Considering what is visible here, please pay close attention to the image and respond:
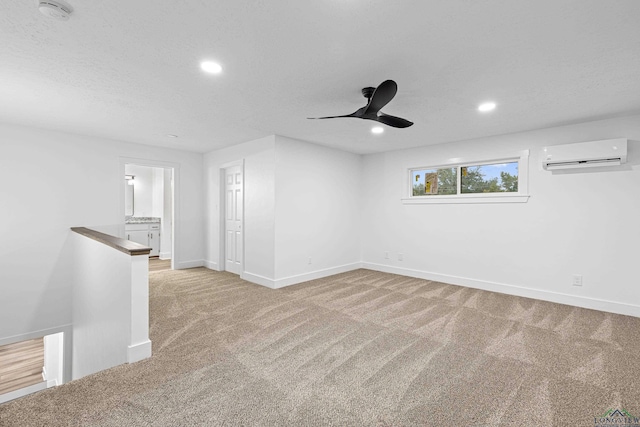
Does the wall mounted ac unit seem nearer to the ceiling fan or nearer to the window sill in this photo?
the window sill

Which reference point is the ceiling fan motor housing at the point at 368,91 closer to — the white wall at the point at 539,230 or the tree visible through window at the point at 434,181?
the white wall at the point at 539,230

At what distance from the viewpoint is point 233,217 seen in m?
5.56

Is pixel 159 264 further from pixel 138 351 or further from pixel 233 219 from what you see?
pixel 138 351

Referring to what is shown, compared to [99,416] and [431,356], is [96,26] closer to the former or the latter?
[99,416]

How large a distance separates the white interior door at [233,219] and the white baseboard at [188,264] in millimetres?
720

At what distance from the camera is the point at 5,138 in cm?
394

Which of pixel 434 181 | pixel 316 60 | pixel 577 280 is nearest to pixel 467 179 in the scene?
pixel 434 181

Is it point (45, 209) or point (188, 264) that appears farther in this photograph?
point (188, 264)

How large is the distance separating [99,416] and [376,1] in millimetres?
2864

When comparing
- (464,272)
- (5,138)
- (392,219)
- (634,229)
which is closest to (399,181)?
(392,219)

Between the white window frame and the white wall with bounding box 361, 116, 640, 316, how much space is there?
0.07 metres

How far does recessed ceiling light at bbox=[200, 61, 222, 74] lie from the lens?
2.26 meters

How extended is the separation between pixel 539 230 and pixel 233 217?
16.3 ft

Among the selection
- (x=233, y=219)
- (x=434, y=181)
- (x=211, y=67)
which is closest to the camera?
(x=211, y=67)
